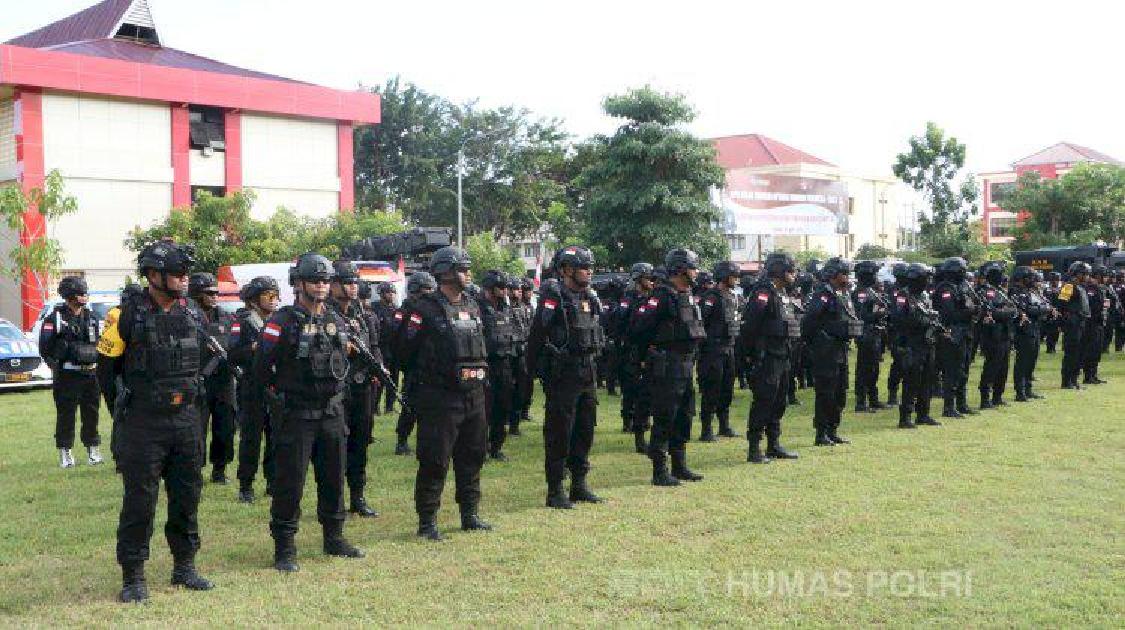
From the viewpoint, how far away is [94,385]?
33.9ft

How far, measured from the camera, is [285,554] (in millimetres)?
6379

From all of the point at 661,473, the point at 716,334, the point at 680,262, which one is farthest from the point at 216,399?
the point at 716,334

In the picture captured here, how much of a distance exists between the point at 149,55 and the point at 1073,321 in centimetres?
3500

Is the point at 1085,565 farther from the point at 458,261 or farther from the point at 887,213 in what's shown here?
the point at 887,213

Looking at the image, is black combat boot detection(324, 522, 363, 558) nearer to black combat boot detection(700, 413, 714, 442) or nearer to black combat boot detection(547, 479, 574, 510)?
black combat boot detection(547, 479, 574, 510)

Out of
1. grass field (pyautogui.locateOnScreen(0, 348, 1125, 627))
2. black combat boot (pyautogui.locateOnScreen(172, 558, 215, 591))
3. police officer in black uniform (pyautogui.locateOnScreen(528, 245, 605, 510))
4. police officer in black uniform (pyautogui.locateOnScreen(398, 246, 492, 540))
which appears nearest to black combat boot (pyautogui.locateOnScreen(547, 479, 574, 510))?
police officer in black uniform (pyautogui.locateOnScreen(528, 245, 605, 510))

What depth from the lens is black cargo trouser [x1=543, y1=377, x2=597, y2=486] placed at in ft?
26.2

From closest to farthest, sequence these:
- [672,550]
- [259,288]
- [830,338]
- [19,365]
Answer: [672,550] < [259,288] < [830,338] < [19,365]

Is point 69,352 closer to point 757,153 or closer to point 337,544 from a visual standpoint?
point 337,544

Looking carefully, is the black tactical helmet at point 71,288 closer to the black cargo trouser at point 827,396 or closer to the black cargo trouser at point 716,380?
the black cargo trouser at point 716,380

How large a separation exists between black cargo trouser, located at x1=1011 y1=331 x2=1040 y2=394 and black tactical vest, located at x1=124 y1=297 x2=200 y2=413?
12.7 meters

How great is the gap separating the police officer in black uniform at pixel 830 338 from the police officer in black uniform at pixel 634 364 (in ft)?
6.43

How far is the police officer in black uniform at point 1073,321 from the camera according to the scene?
609 inches

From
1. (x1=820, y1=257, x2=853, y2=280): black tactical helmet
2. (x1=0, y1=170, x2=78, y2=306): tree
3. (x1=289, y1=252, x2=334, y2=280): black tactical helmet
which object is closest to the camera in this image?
(x1=289, y1=252, x2=334, y2=280): black tactical helmet
